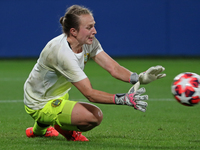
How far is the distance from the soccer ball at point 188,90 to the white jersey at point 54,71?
1008mm

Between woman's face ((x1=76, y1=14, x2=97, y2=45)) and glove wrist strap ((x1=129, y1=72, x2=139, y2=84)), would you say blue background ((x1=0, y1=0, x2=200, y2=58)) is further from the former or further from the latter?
woman's face ((x1=76, y1=14, x2=97, y2=45))

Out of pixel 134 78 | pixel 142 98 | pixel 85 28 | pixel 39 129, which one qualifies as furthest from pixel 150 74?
pixel 39 129

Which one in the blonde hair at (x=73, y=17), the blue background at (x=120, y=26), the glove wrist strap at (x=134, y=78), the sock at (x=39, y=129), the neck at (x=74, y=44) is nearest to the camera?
the blonde hair at (x=73, y=17)

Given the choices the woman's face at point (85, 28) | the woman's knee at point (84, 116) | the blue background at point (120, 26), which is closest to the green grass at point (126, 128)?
the woman's knee at point (84, 116)

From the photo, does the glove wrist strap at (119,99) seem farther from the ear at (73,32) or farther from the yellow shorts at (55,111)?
the ear at (73,32)

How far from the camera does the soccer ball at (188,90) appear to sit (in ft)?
13.5

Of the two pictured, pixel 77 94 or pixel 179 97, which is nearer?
pixel 179 97

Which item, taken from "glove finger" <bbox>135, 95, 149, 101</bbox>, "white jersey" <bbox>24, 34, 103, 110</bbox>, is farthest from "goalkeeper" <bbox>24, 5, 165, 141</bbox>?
"glove finger" <bbox>135, 95, 149, 101</bbox>

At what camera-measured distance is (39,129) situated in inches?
185

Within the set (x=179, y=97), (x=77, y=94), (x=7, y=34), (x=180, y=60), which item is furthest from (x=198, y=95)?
(x=7, y=34)

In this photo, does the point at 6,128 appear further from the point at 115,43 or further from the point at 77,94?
the point at 115,43

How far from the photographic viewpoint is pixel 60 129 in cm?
455

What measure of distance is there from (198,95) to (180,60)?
13.4 meters

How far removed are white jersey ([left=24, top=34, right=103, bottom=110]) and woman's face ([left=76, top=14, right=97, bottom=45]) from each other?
0.17 m
